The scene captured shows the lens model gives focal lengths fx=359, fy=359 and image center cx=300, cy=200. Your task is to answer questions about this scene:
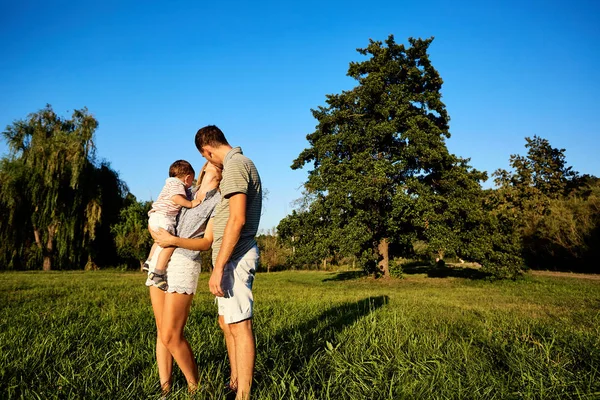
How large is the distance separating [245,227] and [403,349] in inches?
84.8

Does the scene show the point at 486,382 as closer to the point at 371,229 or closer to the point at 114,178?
the point at 371,229

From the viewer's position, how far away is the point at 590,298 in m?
9.07

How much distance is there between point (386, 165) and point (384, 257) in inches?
179

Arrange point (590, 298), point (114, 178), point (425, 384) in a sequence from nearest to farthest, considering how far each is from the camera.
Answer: point (425, 384), point (590, 298), point (114, 178)

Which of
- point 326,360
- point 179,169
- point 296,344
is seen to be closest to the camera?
point 179,169

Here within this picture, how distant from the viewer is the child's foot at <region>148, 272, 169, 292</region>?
2578 millimetres

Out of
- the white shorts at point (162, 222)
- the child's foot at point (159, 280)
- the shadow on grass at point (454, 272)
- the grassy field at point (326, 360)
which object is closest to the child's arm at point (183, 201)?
the white shorts at point (162, 222)

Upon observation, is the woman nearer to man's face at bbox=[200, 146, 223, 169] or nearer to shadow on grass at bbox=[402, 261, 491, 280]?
man's face at bbox=[200, 146, 223, 169]

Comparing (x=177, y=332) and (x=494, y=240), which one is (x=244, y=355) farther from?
(x=494, y=240)

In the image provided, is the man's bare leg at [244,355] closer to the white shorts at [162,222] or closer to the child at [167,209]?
the child at [167,209]

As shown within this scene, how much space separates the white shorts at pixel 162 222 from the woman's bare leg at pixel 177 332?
500mm

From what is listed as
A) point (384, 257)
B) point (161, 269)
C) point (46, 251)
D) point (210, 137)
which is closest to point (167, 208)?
point (161, 269)

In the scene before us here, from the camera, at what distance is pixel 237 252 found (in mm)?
2525

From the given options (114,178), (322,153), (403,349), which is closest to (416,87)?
(322,153)
